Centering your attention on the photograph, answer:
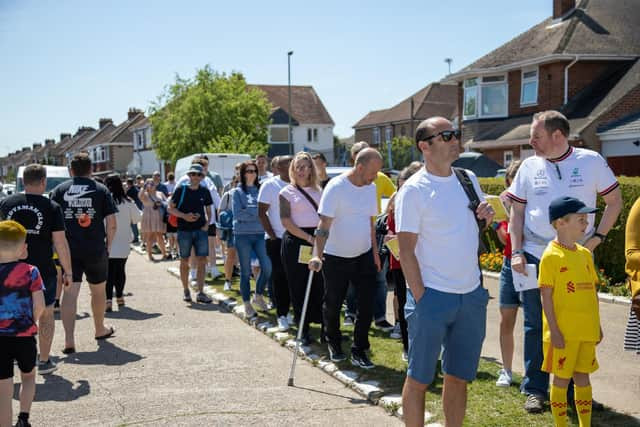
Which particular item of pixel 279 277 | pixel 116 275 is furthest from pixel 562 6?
pixel 279 277

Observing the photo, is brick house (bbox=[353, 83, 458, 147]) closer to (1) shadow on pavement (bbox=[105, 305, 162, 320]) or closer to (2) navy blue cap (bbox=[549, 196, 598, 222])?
(1) shadow on pavement (bbox=[105, 305, 162, 320])

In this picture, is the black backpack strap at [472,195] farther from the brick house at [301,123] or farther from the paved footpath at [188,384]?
the brick house at [301,123]

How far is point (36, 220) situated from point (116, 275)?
4.14 meters

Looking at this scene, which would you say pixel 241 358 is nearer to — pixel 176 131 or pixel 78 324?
pixel 78 324

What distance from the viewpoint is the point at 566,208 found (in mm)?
4367

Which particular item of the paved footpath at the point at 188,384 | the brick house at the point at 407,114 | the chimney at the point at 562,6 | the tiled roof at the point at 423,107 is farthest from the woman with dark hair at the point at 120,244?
the tiled roof at the point at 423,107

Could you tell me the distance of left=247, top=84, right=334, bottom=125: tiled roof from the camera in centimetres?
6794

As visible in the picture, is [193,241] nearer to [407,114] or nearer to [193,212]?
[193,212]

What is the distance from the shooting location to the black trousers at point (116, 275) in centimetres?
1028

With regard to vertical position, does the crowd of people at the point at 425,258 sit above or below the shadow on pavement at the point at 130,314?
above

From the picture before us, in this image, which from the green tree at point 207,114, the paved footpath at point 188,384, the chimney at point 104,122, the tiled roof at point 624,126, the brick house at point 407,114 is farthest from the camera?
the chimney at point 104,122

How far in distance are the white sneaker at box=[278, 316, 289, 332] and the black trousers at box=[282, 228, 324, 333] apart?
0.56m

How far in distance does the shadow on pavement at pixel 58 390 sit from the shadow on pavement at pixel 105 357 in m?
0.58

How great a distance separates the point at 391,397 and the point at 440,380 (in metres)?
0.63
